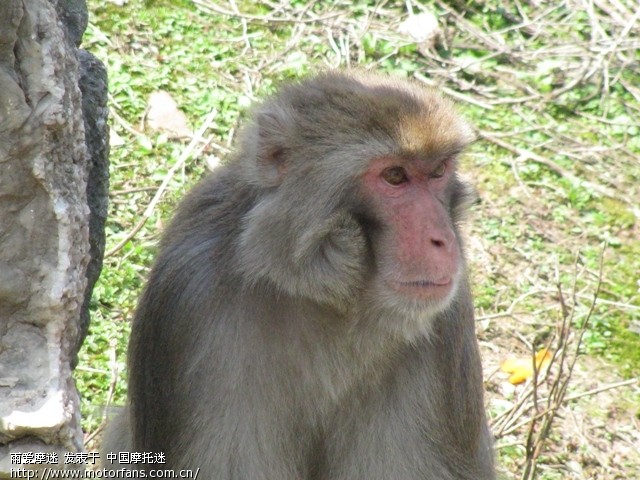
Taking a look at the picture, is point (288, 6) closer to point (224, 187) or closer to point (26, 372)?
point (224, 187)

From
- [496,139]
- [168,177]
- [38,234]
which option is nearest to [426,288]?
[38,234]

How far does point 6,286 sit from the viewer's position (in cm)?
373

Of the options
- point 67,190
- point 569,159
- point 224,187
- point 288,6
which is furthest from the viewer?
point 288,6

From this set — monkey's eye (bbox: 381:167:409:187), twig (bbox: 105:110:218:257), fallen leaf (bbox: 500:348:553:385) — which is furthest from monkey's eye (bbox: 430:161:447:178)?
twig (bbox: 105:110:218:257)

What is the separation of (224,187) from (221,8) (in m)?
4.33

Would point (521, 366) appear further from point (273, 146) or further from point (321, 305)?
point (273, 146)

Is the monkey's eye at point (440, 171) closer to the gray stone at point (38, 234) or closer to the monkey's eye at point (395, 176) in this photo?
the monkey's eye at point (395, 176)

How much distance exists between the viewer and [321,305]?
4.30m

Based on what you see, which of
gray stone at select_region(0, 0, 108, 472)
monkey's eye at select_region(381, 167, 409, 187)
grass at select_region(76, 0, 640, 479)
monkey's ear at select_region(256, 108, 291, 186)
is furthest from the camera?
grass at select_region(76, 0, 640, 479)

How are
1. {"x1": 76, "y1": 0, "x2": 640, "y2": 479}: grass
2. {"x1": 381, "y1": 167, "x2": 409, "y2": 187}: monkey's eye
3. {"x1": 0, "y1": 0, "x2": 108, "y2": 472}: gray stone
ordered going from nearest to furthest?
{"x1": 0, "y1": 0, "x2": 108, "y2": 472}: gray stone
{"x1": 381, "y1": 167, "x2": 409, "y2": 187}: monkey's eye
{"x1": 76, "y1": 0, "x2": 640, "y2": 479}: grass

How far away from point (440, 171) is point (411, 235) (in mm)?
391

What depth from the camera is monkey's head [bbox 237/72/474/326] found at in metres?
4.06

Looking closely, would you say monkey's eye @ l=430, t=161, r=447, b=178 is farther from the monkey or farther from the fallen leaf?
the fallen leaf

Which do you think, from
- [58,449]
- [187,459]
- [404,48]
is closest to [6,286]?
[58,449]
